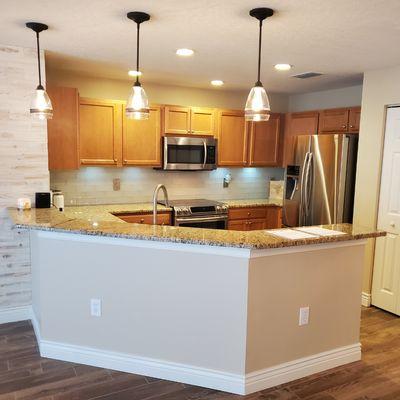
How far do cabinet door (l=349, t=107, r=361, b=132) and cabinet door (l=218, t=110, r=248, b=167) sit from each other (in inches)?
55.3

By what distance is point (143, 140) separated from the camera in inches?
184

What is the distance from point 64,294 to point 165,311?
78 cm

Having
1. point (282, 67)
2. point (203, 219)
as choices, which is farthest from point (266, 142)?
point (282, 67)

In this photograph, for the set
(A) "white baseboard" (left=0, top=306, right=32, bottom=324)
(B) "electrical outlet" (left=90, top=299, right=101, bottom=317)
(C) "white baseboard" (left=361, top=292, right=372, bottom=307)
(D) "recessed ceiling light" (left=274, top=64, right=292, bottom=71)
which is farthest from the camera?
(C) "white baseboard" (left=361, top=292, right=372, bottom=307)

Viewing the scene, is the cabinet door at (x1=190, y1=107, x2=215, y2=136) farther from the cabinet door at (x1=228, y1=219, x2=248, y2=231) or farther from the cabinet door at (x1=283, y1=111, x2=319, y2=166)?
the cabinet door at (x1=228, y1=219, x2=248, y2=231)

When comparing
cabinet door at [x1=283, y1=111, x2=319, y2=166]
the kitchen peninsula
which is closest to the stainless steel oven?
cabinet door at [x1=283, y1=111, x2=319, y2=166]

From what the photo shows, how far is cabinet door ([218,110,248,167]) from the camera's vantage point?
5.16 meters

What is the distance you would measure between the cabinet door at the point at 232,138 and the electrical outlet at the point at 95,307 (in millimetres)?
2932

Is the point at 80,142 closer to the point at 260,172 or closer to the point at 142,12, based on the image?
the point at 142,12

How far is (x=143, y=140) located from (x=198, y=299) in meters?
2.65

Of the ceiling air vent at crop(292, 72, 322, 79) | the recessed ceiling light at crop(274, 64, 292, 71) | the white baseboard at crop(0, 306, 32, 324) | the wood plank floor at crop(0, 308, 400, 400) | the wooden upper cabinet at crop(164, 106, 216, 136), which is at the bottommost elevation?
the wood plank floor at crop(0, 308, 400, 400)

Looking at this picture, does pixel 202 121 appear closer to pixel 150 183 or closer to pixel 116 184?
pixel 150 183

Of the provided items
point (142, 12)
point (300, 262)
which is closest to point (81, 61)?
point (142, 12)

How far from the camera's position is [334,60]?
3.45 metres
